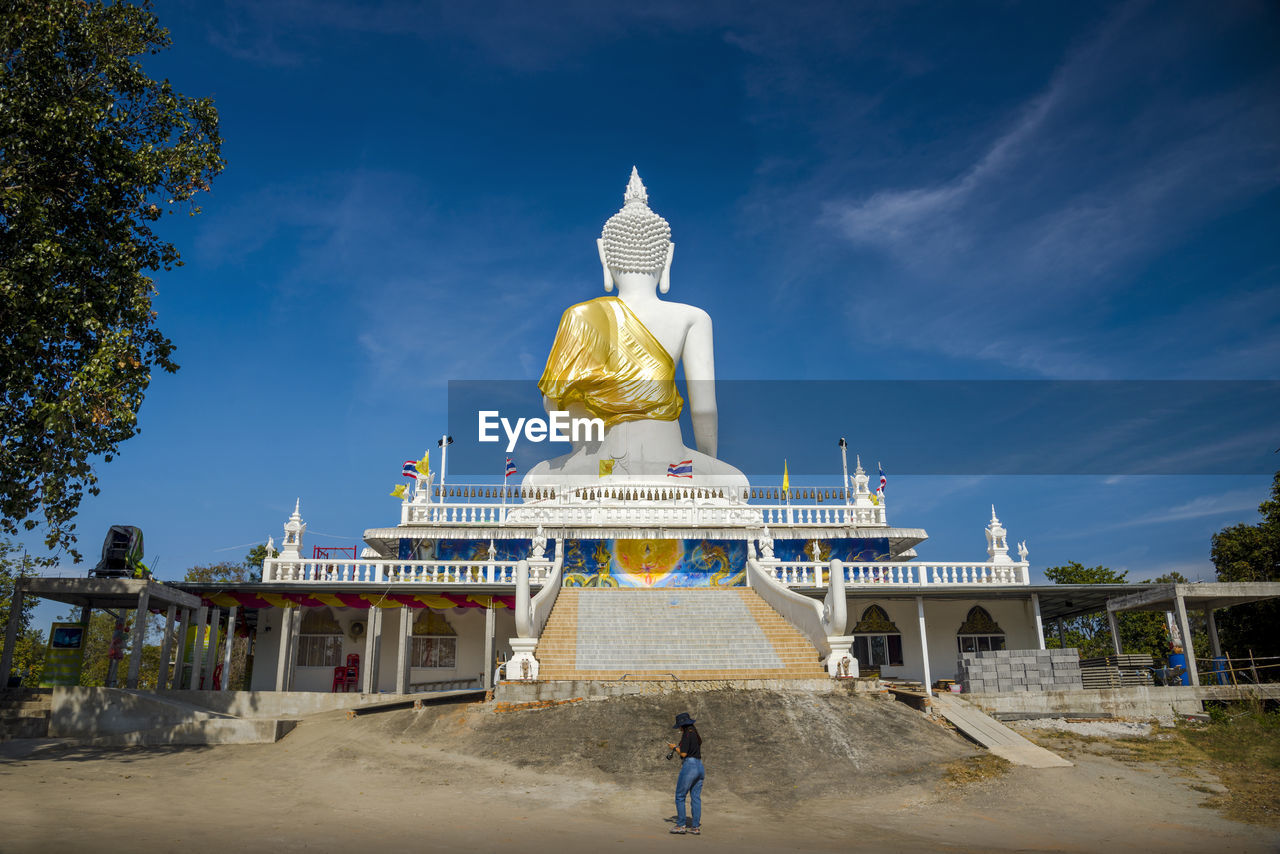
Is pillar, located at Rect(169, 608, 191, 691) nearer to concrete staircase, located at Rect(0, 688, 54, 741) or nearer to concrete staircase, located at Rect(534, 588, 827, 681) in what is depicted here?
concrete staircase, located at Rect(0, 688, 54, 741)

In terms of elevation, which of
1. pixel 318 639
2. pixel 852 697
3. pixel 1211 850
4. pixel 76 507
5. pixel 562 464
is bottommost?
pixel 1211 850

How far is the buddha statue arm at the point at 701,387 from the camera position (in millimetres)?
31375

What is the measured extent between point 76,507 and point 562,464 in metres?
17.2

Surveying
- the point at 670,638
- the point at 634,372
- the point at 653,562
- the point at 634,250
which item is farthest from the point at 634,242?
the point at 670,638

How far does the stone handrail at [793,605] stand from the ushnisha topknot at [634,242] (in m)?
13.4

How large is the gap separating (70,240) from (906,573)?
18121 millimetres

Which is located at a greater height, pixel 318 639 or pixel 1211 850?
pixel 318 639

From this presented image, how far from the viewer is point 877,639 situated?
902 inches

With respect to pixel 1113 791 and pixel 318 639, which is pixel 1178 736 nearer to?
pixel 1113 791

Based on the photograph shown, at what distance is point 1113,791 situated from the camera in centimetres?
1122

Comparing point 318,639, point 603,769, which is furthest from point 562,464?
point 603,769

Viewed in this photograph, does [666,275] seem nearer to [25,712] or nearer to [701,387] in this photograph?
[701,387]

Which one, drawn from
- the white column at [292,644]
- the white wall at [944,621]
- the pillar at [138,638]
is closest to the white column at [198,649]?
the pillar at [138,638]

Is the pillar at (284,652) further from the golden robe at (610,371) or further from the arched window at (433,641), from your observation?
the golden robe at (610,371)
